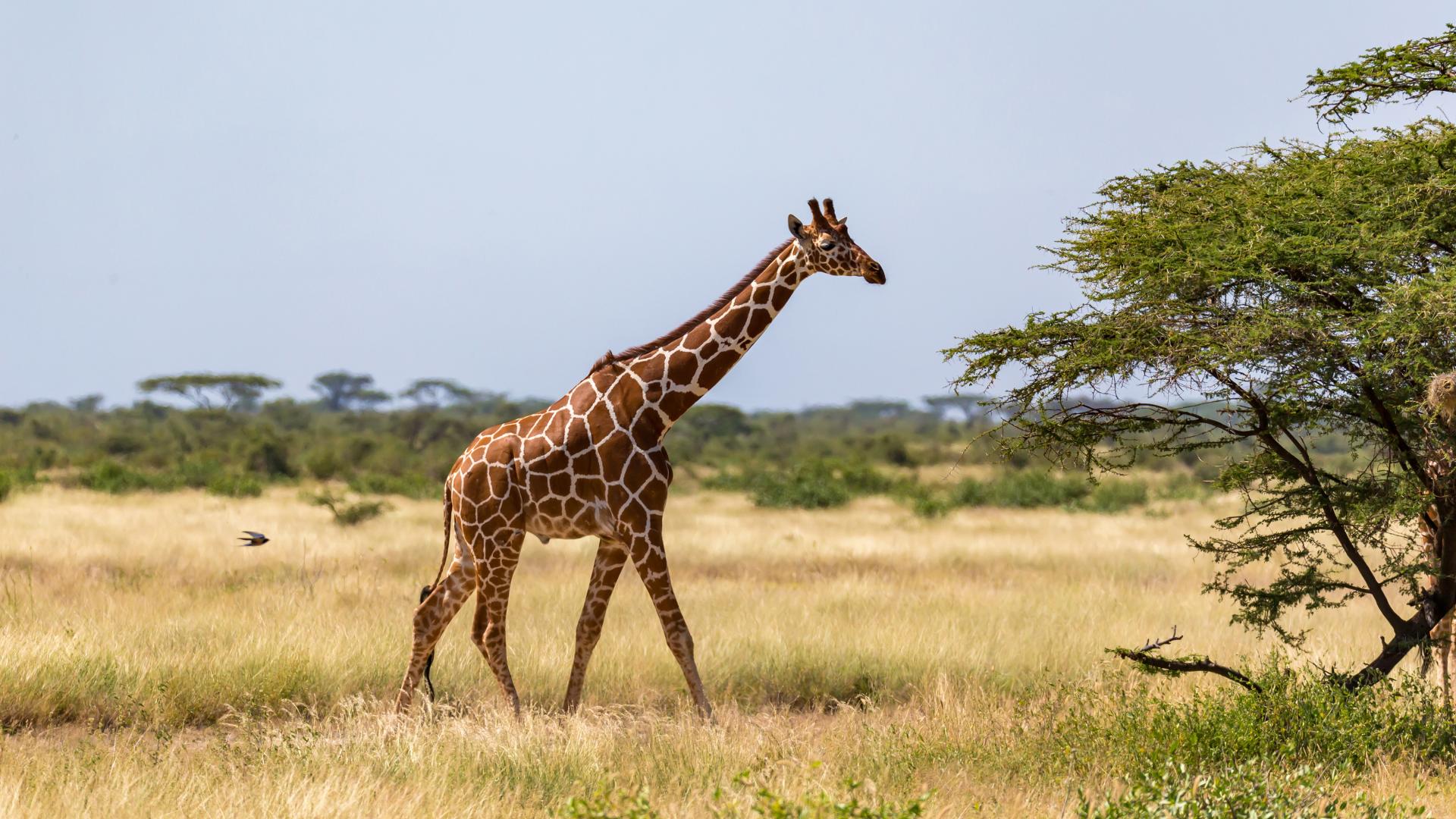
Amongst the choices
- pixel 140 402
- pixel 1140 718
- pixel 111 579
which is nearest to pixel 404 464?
pixel 111 579

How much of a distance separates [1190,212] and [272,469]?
117 ft

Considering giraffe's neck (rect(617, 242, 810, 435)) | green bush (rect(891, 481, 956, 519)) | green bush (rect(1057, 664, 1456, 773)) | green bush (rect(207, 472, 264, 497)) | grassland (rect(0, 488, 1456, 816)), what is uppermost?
giraffe's neck (rect(617, 242, 810, 435))

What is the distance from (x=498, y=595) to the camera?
Answer: 8.24m

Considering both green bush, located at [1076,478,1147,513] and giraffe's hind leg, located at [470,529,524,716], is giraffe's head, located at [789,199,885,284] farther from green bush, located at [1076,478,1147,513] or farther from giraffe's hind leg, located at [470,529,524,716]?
green bush, located at [1076,478,1147,513]

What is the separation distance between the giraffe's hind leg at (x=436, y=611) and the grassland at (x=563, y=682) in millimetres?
338

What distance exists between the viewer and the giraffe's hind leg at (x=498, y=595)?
26.8 feet

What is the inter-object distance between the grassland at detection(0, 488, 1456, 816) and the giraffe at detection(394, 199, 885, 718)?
2.12 feet

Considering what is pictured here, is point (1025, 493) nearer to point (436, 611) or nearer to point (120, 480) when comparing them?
point (120, 480)

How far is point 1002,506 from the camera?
2997cm

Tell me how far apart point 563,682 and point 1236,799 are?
17.2 feet

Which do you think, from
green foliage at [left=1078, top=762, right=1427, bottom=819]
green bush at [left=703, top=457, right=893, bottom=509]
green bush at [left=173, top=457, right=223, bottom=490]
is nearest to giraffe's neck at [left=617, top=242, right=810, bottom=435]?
green foliage at [left=1078, top=762, right=1427, bottom=819]

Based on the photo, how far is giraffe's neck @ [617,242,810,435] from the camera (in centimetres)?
799

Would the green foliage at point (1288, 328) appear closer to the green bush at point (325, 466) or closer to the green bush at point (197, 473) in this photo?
the green bush at point (197, 473)

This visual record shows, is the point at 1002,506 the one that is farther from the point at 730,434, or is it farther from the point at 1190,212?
the point at 730,434
